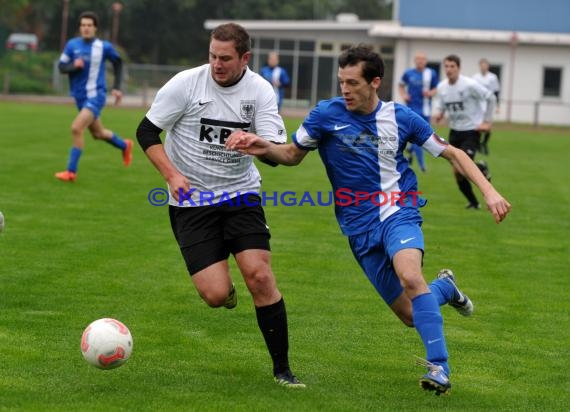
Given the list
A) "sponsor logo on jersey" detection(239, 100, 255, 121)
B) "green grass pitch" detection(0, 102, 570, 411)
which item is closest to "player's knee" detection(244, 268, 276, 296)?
"green grass pitch" detection(0, 102, 570, 411)

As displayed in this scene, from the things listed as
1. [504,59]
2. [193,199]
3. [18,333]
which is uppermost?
[504,59]

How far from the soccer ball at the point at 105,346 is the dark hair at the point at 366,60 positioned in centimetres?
191

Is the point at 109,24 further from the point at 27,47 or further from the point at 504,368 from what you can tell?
the point at 504,368

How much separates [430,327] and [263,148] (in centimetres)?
133

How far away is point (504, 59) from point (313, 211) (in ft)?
112

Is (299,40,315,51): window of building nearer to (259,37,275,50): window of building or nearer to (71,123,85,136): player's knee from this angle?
(259,37,275,50): window of building

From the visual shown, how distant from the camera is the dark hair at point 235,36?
19.1ft

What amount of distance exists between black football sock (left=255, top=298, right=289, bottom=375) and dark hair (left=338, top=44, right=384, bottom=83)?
1375mm

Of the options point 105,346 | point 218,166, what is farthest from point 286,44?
point 105,346

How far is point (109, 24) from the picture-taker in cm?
6700

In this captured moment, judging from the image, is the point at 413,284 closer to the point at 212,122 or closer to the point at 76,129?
the point at 212,122

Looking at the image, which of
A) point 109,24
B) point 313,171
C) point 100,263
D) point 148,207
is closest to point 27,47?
point 109,24

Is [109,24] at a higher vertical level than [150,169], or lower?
higher

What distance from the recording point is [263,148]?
582 cm
